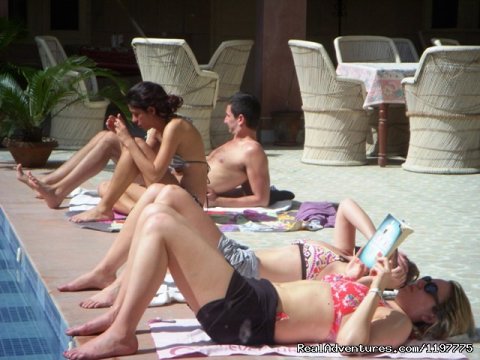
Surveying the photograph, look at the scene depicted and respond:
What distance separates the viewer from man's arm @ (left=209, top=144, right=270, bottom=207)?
704 cm

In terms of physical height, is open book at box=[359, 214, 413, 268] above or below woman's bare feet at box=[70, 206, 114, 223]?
above

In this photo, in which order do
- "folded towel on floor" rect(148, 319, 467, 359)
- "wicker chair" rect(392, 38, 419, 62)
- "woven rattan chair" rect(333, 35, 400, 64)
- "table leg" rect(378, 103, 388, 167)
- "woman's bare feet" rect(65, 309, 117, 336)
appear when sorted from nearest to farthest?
"folded towel on floor" rect(148, 319, 467, 359), "woman's bare feet" rect(65, 309, 117, 336), "table leg" rect(378, 103, 388, 167), "woven rattan chair" rect(333, 35, 400, 64), "wicker chair" rect(392, 38, 419, 62)

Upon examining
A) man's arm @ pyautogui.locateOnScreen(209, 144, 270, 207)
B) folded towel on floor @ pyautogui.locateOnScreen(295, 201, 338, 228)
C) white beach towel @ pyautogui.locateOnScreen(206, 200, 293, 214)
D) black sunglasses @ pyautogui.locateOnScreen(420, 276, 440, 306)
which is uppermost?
black sunglasses @ pyautogui.locateOnScreen(420, 276, 440, 306)

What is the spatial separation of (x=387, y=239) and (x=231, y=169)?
134 inches


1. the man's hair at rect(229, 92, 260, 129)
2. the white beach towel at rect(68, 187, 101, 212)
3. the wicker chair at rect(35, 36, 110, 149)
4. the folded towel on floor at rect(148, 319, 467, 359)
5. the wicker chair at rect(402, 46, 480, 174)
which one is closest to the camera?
the folded towel on floor at rect(148, 319, 467, 359)

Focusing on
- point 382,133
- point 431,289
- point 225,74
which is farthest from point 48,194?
point 225,74

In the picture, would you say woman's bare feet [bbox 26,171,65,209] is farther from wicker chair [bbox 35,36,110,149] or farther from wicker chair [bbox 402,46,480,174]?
wicker chair [bbox 35,36,110,149]

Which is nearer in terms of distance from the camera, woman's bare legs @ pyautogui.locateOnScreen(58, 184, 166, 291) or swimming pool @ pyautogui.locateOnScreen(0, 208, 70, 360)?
woman's bare legs @ pyautogui.locateOnScreen(58, 184, 166, 291)

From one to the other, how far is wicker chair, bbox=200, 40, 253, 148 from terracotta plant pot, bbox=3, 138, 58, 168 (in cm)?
218

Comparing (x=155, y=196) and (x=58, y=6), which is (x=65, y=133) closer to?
(x=58, y=6)

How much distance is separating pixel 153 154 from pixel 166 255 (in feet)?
9.07

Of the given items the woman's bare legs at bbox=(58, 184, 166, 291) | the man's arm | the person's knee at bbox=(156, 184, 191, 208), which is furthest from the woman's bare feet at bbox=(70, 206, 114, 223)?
the person's knee at bbox=(156, 184, 191, 208)

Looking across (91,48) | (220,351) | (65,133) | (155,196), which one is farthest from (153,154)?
(91,48)

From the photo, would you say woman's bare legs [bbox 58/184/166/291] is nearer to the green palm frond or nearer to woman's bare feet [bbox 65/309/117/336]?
woman's bare feet [bbox 65/309/117/336]
